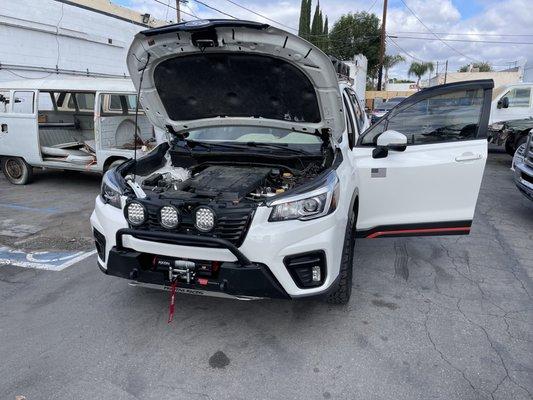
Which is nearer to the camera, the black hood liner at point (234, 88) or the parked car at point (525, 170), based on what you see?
the black hood liner at point (234, 88)

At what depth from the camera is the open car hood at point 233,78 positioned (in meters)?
3.02

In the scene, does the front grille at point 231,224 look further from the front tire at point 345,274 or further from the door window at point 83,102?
the door window at point 83,102

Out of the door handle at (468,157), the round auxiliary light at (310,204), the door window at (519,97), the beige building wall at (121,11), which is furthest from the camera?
the beige building wall at (121,11)

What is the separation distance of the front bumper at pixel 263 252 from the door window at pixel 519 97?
11.4m

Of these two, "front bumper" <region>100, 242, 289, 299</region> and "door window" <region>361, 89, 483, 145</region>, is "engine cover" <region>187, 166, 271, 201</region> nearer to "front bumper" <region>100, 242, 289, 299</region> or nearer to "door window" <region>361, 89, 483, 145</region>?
"front bumper" <region>100, 242, 289, 299</region>

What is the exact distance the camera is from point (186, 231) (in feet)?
9.11

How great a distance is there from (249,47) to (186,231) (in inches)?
56.9

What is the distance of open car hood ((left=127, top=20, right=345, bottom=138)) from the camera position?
3.02 meters

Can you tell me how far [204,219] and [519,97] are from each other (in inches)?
481

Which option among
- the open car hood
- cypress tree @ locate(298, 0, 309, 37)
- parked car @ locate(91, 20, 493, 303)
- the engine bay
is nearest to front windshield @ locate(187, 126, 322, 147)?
parked car @ locate(91, 20, 493, 303)

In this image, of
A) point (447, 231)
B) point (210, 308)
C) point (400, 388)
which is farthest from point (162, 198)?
point (447, 231)

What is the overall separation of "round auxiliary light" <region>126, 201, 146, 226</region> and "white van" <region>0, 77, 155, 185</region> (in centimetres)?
461

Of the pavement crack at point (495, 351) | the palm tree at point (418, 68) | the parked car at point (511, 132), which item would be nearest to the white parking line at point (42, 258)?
the pavement crack at point (495, 351)

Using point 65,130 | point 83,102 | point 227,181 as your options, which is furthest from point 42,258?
point 83,102
